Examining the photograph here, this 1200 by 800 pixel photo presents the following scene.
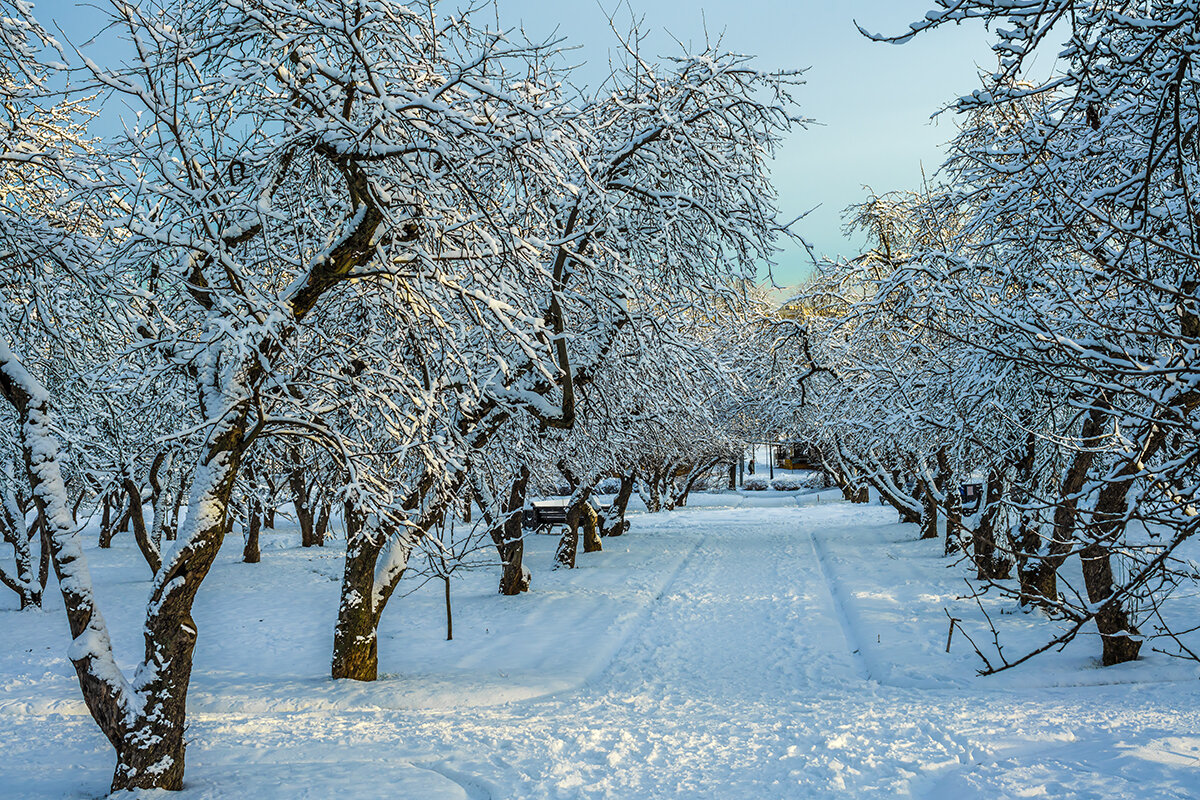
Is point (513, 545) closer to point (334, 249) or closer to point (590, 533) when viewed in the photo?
point (590, 533)

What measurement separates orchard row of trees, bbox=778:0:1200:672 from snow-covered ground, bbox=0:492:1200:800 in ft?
3.54

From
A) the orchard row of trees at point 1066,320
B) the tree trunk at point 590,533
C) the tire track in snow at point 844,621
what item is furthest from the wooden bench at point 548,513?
the orchard row of trees at point 1066,320

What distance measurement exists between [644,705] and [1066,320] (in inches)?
229

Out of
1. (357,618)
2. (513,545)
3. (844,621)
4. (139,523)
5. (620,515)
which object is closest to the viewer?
(357,618)

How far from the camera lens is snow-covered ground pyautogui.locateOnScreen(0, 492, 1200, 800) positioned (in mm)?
6016

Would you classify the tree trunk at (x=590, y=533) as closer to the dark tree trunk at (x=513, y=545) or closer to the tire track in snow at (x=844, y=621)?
the tire track in snow at (x=844, y=621)

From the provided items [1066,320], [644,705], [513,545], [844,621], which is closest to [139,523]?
[513,545]

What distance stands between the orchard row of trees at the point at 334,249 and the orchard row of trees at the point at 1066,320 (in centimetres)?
273

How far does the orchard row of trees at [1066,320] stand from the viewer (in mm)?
3680

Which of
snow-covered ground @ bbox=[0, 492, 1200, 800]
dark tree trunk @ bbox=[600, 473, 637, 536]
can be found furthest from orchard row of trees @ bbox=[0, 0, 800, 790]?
dark tree trunk @ bbox=[600, 473, 637, 536]

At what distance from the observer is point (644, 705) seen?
28.3 ft

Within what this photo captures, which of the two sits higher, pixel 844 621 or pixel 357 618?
pixel 357 618

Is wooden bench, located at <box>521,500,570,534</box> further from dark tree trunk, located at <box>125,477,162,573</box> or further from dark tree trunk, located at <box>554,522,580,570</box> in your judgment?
dark tree trunk, located at <box>125,477,162,573</box>

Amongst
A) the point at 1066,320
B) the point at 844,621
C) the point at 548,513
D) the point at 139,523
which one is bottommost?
the point at 844,621
